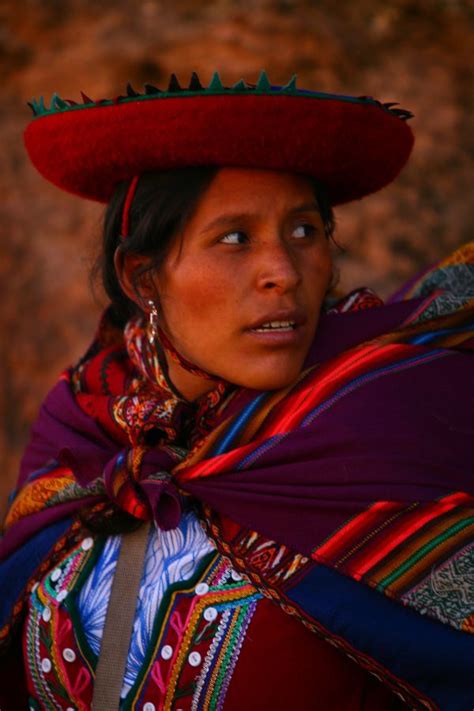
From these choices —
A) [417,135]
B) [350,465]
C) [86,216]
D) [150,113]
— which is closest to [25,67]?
[86,216]

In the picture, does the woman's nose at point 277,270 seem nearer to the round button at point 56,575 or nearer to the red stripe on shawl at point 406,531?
the red stripe on shawl at point 406,531

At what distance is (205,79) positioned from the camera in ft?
15.6

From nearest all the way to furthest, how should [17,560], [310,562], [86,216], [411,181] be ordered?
[310,562] → [17,560] → [411,181] → [86,216]

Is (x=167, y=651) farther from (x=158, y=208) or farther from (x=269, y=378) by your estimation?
(x=158, y=208)

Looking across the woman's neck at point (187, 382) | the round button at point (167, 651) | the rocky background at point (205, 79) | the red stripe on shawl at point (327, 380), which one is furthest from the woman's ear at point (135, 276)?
the rocky background at point (205, 79)

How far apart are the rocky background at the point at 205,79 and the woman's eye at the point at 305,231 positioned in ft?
8.72

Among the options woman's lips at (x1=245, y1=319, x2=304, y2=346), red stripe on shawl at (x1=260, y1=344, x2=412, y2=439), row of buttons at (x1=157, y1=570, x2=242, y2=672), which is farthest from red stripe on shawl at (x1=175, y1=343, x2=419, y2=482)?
row of buttons at (x1=157, y1=570, x2=242, y2=672)

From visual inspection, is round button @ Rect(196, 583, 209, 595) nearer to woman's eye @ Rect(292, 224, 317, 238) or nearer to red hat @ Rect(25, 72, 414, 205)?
woman's eye @ Rect(292, 224, 317, 238)

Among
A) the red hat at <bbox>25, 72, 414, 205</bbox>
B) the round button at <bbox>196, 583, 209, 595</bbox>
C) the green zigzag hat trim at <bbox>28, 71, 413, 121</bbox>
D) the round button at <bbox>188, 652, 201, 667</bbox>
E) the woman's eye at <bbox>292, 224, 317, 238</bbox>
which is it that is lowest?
the round button at <bbox>188, 652, 201, 667</bbox>

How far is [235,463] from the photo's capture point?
1.68m

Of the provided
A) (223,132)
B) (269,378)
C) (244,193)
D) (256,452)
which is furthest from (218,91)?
(256,452)

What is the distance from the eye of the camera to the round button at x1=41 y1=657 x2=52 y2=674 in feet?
5.92

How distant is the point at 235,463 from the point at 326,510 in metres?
0.21

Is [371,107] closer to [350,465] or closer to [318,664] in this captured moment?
[350,465]
